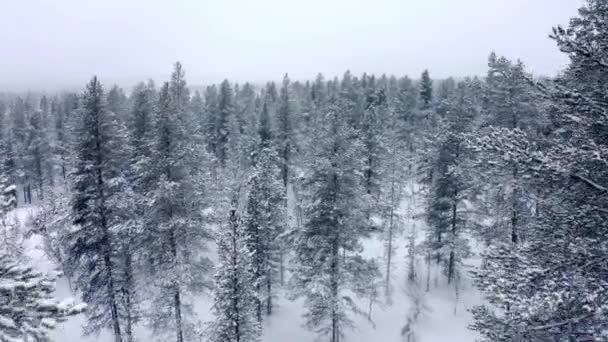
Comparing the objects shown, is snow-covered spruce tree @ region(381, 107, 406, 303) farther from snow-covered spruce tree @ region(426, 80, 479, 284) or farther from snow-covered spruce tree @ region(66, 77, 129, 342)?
snow-covered spruce tree @ region(66, 77, 129, 342)

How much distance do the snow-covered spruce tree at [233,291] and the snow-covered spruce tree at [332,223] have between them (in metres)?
4.03

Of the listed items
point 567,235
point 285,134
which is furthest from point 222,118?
point 567,235

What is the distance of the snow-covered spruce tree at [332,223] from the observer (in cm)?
1856

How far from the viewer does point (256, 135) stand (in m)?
40.0

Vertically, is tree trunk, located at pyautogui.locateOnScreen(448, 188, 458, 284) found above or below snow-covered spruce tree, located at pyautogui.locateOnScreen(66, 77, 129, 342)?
below

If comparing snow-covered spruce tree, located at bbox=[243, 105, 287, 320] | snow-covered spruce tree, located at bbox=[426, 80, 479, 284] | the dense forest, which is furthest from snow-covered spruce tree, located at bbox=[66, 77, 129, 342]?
snow-covered spruce tree, located at bbox=[426, 80, 479, 284]

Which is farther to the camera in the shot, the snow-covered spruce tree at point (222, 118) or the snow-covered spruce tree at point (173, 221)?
the snow-covered spruce tree at point (222, 118)

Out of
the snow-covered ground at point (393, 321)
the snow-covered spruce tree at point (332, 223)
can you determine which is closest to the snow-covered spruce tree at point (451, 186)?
the snow-covered ground at point (393, 321)

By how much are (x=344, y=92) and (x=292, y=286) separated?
37.0 metres

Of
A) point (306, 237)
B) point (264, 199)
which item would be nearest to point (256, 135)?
point (264, 199)

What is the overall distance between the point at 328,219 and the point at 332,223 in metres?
0.28

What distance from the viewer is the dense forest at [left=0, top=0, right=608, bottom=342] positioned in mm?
6035

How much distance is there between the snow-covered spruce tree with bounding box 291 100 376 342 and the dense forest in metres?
0.08

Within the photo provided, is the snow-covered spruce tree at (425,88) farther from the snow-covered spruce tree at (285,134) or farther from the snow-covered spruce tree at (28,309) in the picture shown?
the snow-covered spruce tree at (28,309)
